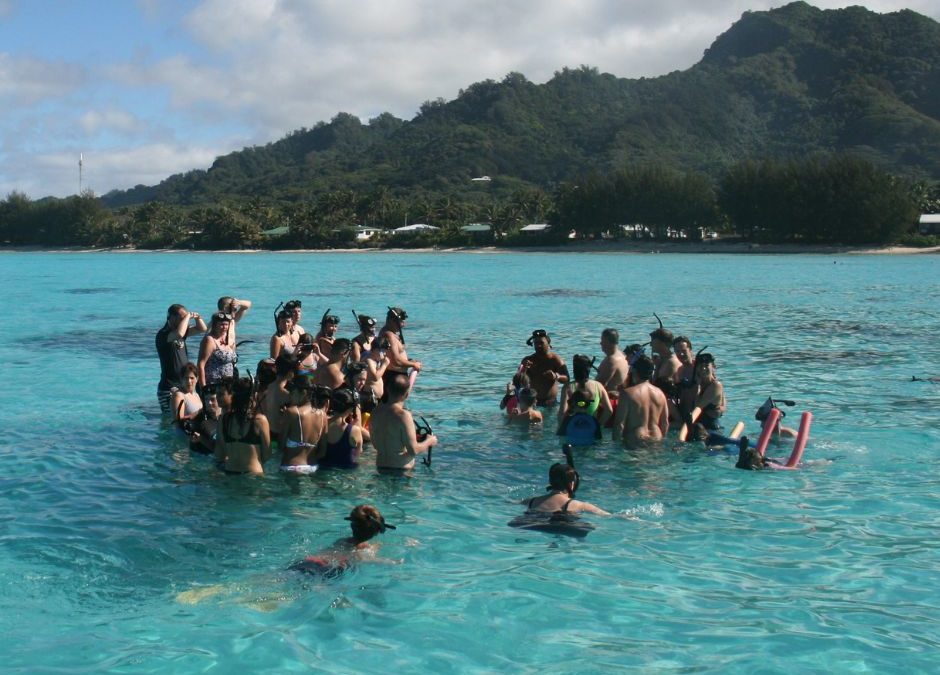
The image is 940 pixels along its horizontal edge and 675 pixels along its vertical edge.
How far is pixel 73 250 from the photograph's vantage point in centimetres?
14138

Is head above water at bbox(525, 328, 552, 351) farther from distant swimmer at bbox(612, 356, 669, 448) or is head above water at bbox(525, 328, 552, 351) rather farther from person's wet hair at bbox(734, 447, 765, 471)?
person's wet hair at bbox(734, 447, 765, 471)

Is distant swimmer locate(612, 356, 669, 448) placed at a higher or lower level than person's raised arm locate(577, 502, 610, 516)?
higher

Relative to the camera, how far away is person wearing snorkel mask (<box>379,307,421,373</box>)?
12195 mm

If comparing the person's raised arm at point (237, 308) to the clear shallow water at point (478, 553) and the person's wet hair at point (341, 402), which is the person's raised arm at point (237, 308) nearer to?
the clear shallow water at point (478, 553)

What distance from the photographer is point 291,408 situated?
30.8 ft

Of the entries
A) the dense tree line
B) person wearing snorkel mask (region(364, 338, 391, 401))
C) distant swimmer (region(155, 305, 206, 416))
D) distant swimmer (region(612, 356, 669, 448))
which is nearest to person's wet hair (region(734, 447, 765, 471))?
distant swimmer (region(612, 356, 669, 448))

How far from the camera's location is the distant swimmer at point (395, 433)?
9219 millimetres

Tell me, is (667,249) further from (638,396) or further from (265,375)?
(265,375)

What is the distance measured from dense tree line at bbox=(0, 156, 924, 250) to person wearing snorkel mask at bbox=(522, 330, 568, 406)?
85375mm

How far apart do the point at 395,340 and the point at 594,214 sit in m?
101

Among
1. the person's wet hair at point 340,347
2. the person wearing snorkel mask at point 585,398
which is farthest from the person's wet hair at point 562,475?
the person's wet hair at point 340,347

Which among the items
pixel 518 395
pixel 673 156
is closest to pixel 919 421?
pixel 518 395

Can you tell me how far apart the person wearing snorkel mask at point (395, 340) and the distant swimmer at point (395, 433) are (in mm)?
2767

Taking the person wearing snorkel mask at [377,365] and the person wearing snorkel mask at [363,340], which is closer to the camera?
the person wearing snorkel mask at [377,365]
